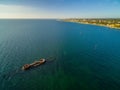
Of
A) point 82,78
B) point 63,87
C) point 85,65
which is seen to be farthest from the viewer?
point 85,65

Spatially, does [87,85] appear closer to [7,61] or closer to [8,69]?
[8,69]

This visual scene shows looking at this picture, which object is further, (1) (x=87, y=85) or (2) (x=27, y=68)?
(2) (x=27, y=68)

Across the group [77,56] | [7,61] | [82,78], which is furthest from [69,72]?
[7,61]

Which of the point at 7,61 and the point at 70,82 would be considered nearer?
the point at 70,82

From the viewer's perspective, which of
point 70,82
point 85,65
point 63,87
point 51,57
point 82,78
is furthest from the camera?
point 51,57

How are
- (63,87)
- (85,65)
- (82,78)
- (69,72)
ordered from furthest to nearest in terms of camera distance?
(85,65) < (69,72) < (82,78) < (63,87)

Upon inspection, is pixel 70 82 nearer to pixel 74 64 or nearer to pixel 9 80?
pixel 74 64

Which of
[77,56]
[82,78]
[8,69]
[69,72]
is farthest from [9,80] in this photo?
[77,56]

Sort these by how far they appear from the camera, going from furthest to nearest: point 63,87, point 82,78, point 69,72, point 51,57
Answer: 1. point 51,57
2. point 69,72
3. point 82,78
4. point 63,87
